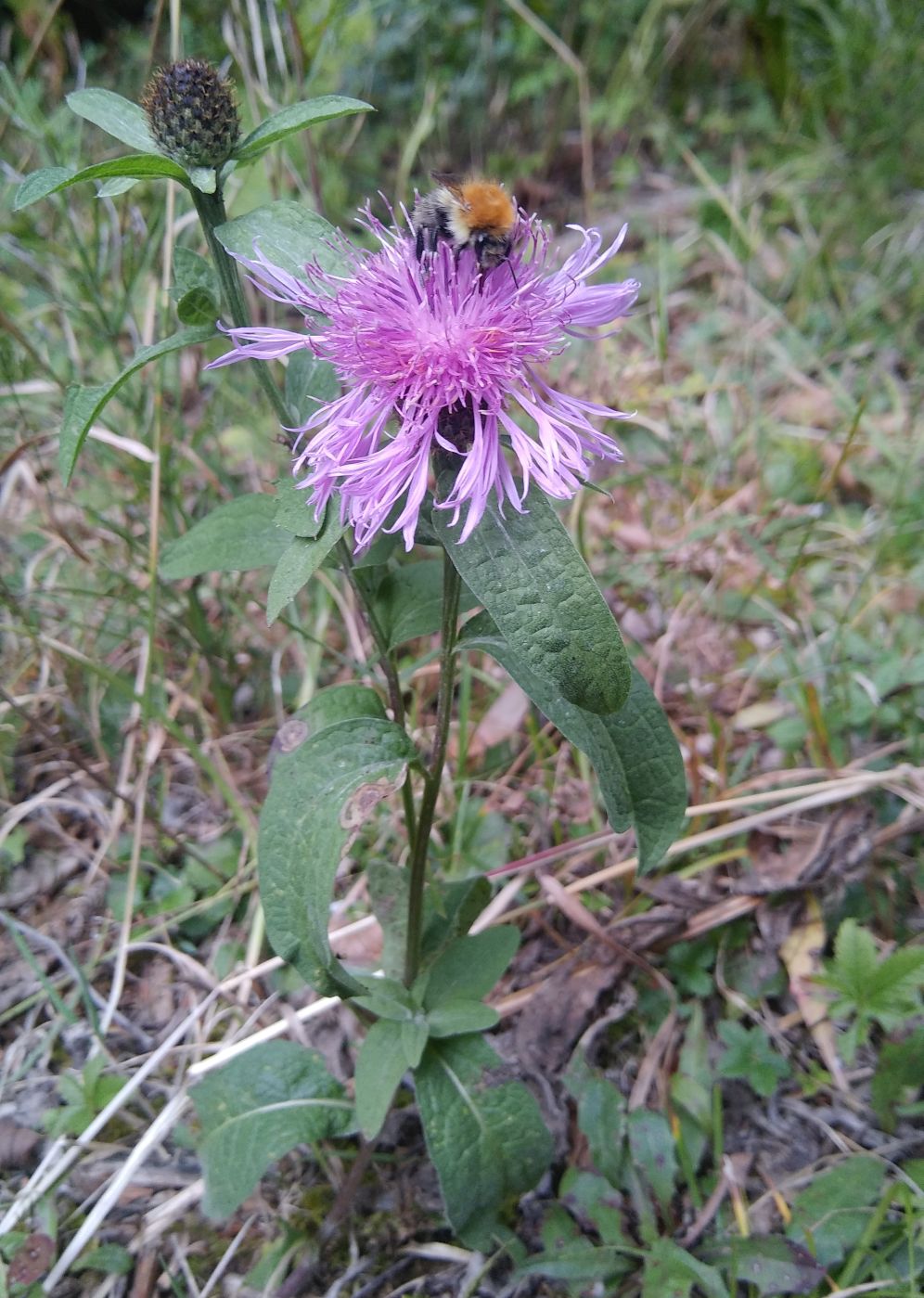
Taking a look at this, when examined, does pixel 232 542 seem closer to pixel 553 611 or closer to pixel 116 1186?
pixel 553 611

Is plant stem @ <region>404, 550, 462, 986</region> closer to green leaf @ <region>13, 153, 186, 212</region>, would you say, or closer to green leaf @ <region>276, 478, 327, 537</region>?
green leaf @ <region>276, 478, 327, 537</region>

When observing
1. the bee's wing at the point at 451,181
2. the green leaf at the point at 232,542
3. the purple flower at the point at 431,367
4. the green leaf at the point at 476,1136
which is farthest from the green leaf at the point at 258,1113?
the bee's wing at the point at 451,181

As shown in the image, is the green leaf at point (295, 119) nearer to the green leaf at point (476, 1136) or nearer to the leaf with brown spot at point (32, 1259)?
the green leaf at point (476, 1136)

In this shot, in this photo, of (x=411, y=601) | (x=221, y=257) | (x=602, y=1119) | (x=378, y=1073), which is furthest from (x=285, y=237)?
(x=602, y=1119)

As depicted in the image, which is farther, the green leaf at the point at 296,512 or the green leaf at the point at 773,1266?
the green leaf at the point at 773,1266

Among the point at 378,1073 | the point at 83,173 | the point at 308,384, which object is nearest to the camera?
the point at 83,173
